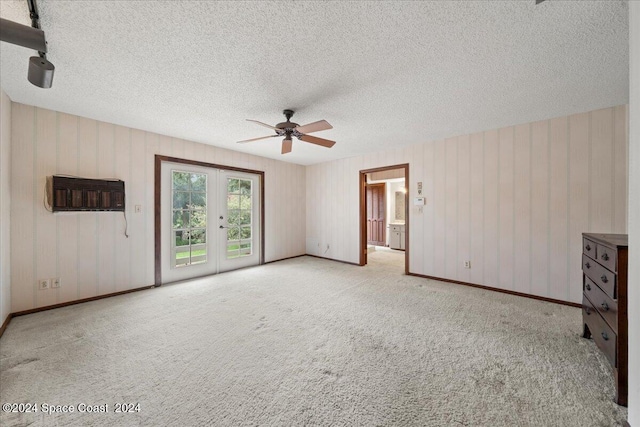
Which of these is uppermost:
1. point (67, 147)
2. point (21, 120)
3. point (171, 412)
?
point (21, 120)

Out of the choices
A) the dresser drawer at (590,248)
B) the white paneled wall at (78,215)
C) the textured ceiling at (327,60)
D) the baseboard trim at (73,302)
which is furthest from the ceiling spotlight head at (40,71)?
the dresser drawer at (590,248)

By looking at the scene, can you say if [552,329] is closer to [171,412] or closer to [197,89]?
[171,412]

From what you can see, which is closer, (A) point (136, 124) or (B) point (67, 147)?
(B) point (67, 147)

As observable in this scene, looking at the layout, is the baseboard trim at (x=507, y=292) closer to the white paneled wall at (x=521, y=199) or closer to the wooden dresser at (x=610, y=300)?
the white paneled wall at (x=521, y=199)

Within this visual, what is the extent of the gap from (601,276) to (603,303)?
197mm

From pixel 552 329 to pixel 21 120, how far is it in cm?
635

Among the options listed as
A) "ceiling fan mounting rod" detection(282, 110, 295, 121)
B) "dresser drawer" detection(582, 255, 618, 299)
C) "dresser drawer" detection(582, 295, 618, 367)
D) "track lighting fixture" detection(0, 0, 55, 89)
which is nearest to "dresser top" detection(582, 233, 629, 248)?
"dresser drawer" detection(582, 255, 618, 299)

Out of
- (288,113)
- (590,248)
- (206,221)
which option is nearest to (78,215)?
(206,221)

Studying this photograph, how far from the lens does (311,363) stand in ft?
6.25

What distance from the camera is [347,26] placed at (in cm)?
159

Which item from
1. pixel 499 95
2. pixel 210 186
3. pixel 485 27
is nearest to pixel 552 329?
pixel 499 95

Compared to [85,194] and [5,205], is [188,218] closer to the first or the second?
[85,194]

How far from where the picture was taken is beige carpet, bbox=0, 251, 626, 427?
1.44 meters

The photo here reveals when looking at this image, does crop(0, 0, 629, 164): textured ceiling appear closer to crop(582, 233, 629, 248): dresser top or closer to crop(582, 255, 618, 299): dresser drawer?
crop(582, 233, 629, 248): dresser top
